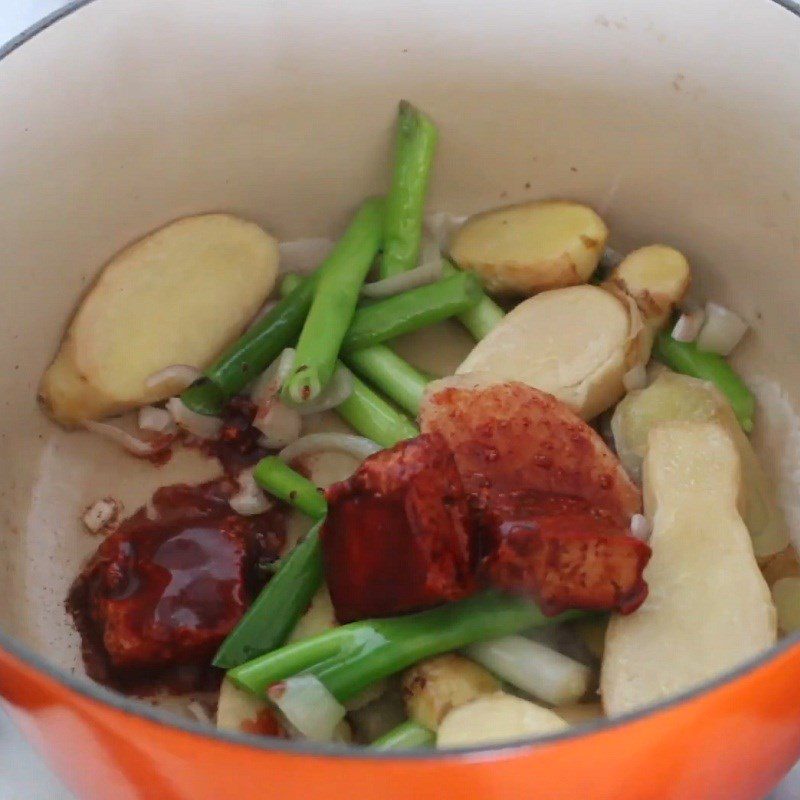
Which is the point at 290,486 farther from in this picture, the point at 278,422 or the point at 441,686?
the point at 441,686

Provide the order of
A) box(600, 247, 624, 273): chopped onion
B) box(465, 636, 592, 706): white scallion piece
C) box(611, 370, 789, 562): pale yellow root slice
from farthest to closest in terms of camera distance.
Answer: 1. box(600, 247, 624, 273): chopped onion
2. box(611, 370, 789, 562): pale yellow root slice
3. box(465, 636, 592, 706): white scallion piece

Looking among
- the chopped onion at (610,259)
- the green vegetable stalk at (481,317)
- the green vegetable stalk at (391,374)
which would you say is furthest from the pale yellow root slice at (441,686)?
the chopped onion at (610,259)

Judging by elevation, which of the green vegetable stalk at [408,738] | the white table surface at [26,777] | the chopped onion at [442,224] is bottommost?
the white table surface at [26,777]

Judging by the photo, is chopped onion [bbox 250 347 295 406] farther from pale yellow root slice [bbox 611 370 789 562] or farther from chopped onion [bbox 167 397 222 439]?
pale yellow root slice [bbox 611 370 789 562]

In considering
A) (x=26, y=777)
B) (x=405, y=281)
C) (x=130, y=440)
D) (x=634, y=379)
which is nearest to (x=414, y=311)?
(x=405, y=281)

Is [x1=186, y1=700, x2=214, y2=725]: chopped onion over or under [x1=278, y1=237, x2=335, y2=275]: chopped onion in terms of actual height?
under

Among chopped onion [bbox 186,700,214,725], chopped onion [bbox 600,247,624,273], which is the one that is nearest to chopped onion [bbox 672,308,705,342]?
chopped onion [bbox 600,247,624,273]

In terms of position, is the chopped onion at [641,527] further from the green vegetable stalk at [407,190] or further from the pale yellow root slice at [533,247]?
the green vegetable stalk at [407,190]
